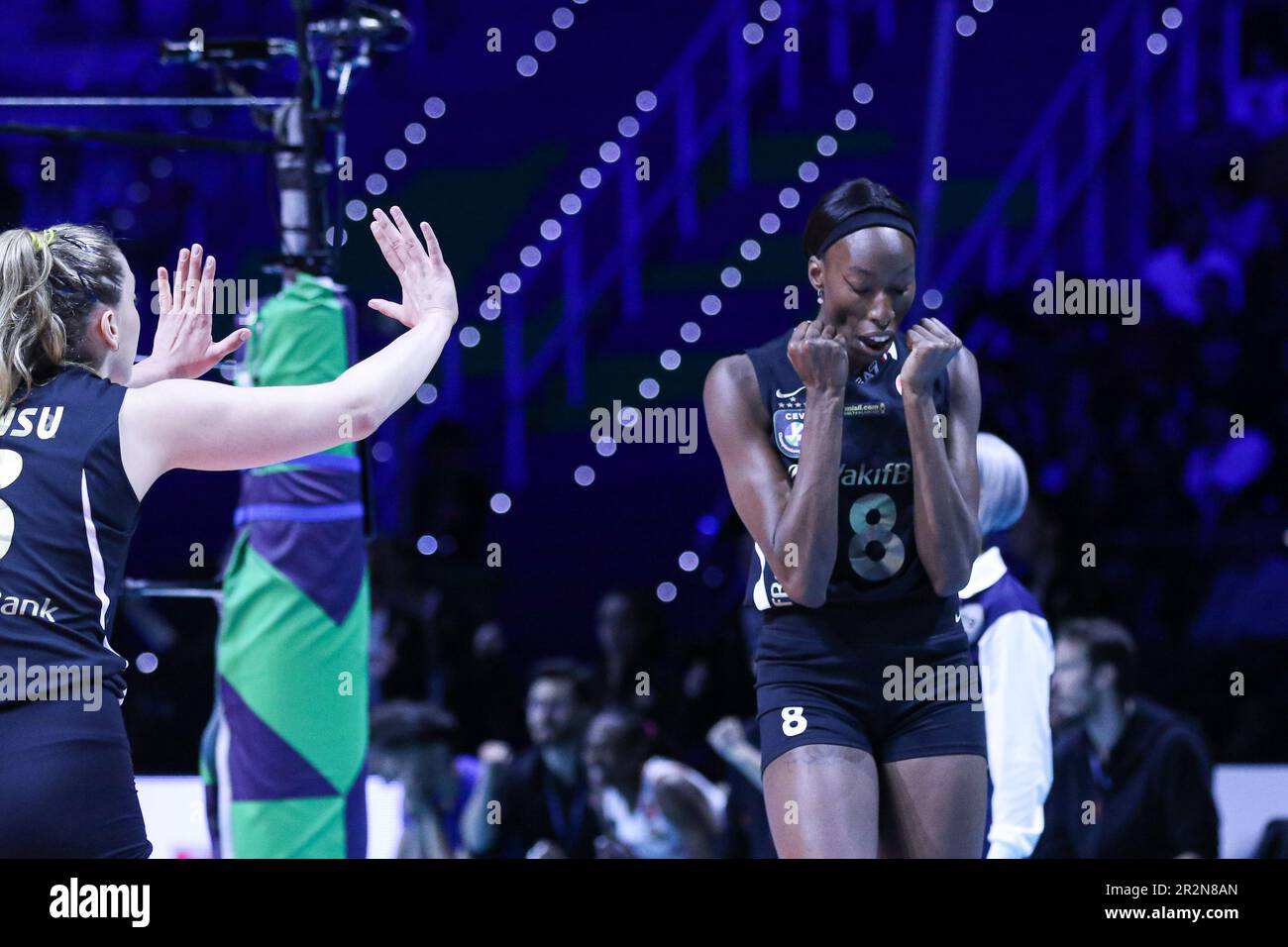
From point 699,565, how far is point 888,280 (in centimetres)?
265

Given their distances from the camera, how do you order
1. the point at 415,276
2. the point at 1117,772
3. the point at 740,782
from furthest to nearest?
the point at 740,782 → the point at 1117,772 → the point at 415,276

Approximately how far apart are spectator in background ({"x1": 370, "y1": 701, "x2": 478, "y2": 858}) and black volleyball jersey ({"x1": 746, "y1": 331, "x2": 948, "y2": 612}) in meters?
2.24

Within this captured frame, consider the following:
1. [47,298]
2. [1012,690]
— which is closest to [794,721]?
[1012,690]

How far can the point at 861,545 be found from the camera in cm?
265

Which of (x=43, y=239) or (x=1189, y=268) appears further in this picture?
(x=1189, y=268)

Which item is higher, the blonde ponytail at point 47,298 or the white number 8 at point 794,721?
the blonde ponytail at point 47,298

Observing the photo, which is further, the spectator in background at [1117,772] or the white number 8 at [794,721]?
the spectator in background at [1117,772]

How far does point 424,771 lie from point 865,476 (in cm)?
252

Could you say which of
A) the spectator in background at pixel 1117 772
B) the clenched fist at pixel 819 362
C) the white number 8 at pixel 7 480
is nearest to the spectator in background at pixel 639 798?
the spectator in background at pixel 1117 772

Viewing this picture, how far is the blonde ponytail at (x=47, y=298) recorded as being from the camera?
7.20 feet

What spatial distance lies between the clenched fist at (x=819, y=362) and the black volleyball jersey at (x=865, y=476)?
0.09 m

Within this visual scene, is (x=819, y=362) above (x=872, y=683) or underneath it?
above

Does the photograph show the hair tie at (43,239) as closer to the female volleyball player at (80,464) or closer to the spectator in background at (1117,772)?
the female volleyball player at (80,464)

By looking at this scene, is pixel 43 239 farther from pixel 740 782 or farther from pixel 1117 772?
pixel 1117 772
